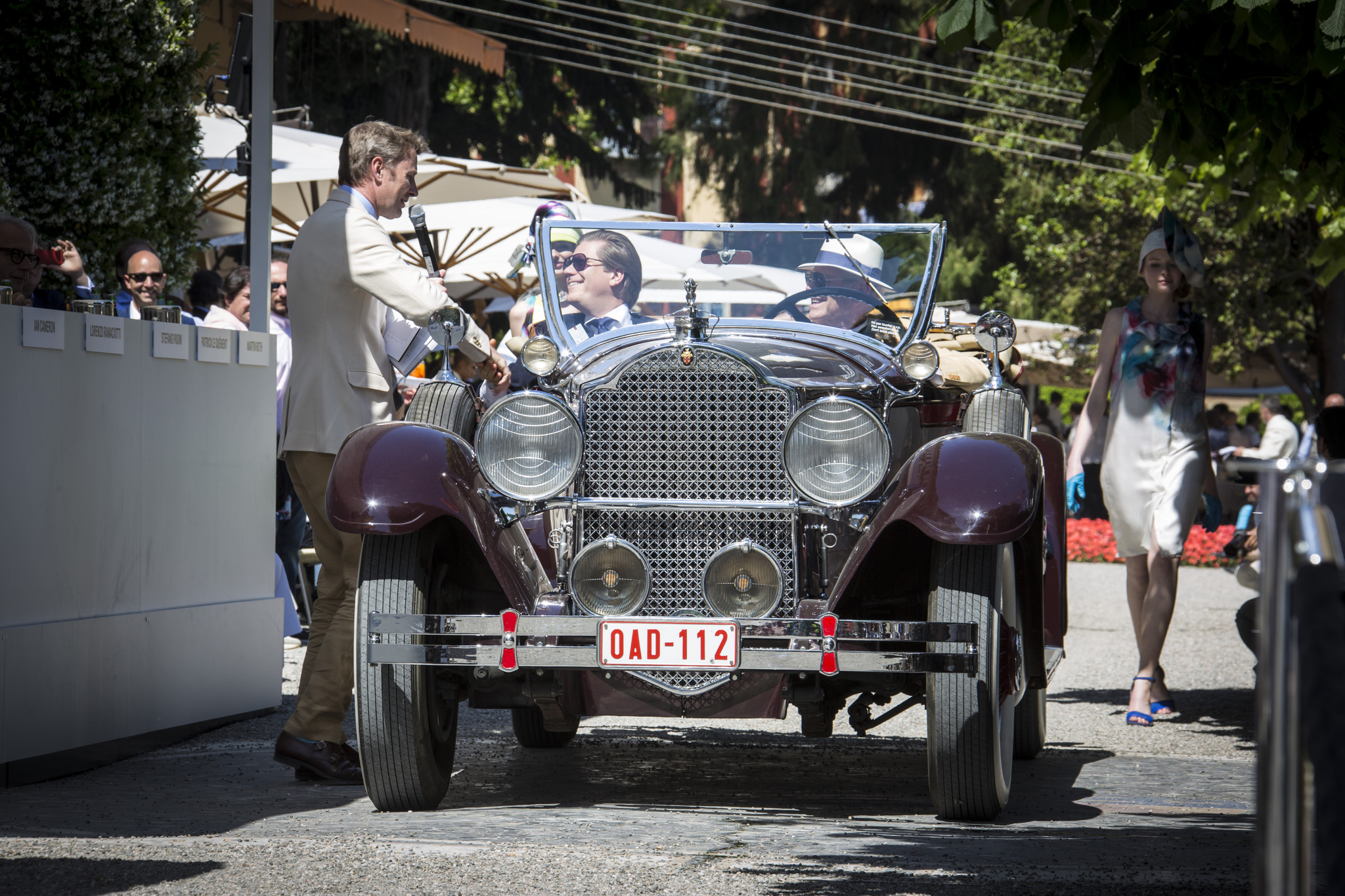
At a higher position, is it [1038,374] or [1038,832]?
[1038,374]

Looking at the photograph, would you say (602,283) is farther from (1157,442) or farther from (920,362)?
(1157,442)

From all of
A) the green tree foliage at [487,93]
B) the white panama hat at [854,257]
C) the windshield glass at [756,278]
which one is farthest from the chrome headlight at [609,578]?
the green tree foliage at [487,93]

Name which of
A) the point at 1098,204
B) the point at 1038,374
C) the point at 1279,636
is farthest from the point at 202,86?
the point at 1038,374

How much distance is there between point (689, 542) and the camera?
471cm

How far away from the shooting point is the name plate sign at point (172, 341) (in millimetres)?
5891

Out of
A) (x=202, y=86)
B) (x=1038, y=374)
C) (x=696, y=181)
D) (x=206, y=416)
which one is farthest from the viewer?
(x=696, y=181)

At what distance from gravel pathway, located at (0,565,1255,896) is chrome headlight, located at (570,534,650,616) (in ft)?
2.09

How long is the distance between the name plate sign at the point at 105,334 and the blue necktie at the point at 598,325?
5.63 feet

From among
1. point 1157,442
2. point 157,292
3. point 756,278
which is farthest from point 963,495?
point 157,292

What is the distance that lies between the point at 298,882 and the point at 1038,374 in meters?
26.2

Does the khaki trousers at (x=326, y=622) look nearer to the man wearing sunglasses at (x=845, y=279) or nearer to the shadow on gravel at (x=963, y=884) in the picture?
the man wearing sunglasses at (x=845, y=279)

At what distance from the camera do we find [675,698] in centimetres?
445

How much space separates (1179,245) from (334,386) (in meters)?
3.77

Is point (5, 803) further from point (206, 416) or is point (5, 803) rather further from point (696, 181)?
point (696, 181)
